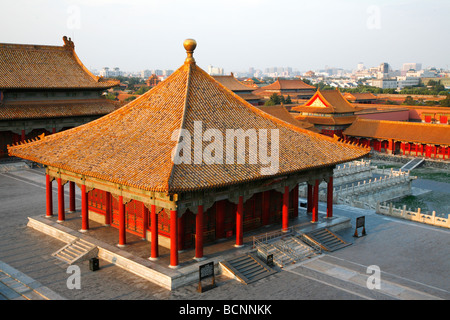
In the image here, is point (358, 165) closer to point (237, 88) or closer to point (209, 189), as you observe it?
point (209, 189)

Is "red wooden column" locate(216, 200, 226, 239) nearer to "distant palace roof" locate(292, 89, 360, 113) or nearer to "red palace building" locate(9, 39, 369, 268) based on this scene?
"red palace building" locate(9, 39, 369, 268)

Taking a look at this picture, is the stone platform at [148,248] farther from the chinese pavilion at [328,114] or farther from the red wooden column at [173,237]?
the chinese pavilion at [328,114]

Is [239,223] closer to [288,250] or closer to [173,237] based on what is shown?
[288,250]

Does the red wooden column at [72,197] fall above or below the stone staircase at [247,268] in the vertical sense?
above

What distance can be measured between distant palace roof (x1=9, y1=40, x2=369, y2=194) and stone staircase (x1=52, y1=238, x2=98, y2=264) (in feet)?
13.6

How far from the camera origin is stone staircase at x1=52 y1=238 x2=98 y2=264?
24.4 metres

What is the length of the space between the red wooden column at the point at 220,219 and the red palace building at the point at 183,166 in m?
0.06

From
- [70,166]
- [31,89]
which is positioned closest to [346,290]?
[70,166]

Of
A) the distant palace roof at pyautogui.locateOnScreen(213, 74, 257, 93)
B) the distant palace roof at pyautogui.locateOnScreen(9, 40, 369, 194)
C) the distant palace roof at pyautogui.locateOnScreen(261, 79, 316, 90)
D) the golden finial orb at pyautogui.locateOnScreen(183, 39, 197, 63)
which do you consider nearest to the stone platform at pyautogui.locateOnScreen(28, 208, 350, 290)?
the distant palace roof at pyautogui.locateOnScreen(9, 40, 369, 194)

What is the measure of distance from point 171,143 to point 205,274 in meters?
6.56

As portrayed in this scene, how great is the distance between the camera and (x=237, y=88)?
332 feet

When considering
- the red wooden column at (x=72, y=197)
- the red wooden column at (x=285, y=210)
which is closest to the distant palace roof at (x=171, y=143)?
the red wooden column at (x=285, y=210)

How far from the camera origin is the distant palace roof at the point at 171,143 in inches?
866
